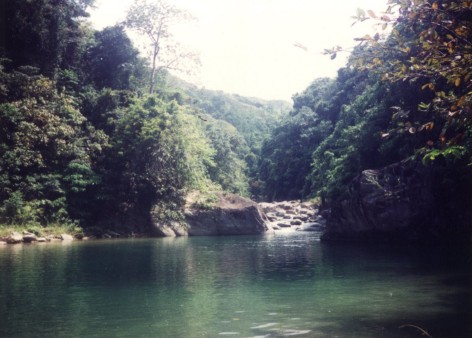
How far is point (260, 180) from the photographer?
71.9 meters

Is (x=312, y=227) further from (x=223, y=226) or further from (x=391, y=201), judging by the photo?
(x=391, y=201)

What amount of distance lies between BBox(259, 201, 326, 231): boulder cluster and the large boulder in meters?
2.94

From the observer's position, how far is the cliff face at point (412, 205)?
85.0ft

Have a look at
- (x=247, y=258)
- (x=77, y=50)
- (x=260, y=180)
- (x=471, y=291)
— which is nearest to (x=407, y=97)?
(x=247, y=258)

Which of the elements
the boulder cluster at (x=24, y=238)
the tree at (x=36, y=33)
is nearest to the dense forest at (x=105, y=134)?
the tree at (x=36, y=33)

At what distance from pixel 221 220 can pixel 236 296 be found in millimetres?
27772

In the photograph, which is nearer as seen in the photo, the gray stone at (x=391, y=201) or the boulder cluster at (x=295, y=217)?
the gray stone at (x=391, y=201)

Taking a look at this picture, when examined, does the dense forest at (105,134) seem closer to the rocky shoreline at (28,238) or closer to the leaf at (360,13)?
the rocky shoreline at (28,238)

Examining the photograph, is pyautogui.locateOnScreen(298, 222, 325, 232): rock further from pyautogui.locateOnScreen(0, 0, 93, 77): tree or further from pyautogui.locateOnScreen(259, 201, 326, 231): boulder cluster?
pyautogui.locateOnScreen(0, 0, 93, 77): tree

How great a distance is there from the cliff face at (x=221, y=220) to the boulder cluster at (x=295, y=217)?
116 inches

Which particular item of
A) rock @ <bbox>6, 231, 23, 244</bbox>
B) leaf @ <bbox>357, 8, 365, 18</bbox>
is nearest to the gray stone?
rock @ <bbox>6, 231, 23, 244</bbox>

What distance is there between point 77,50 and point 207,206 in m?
Answer: 16.6

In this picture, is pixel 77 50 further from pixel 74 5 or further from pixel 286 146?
pixel 286 146

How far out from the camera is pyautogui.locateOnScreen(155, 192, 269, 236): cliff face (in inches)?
1501
